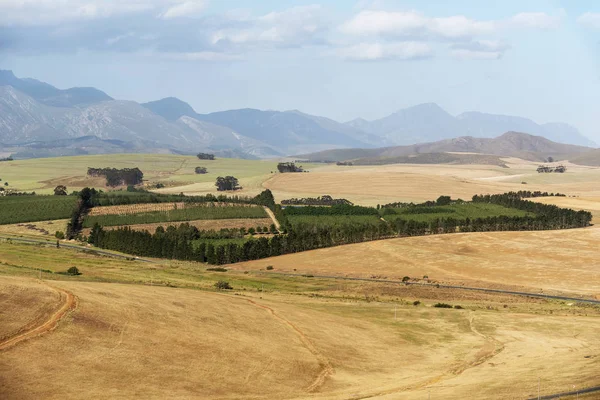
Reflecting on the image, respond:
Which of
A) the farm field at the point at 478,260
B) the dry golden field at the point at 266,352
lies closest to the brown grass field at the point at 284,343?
the dry golden field at the point at 266,352

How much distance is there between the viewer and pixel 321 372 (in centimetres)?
6562

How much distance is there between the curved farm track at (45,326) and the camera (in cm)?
5647

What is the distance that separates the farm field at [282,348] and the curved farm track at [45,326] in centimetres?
65

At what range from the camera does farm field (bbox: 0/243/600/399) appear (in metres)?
55.3

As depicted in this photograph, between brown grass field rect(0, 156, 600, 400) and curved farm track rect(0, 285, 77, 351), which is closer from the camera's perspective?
brown grass field rect(0, 156, 600, 400)

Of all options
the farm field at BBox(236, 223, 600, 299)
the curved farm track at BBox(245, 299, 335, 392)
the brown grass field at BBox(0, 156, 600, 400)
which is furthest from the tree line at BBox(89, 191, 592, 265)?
the curved farm track at BBox(245, 299, 335, 392)

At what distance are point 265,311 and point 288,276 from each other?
6401cm

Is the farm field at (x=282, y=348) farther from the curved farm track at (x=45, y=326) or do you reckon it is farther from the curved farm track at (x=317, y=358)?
the curved farm track at (x=45, y=326)

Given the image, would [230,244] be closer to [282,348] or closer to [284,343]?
[284,343]

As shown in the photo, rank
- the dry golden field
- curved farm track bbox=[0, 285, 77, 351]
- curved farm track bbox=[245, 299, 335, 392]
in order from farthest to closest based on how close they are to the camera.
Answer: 1. curved farm track bbox=[245, 299, 335, 392]
2. curved farm track bbox=[0, 285, 77, 351]
3. the dry golden field

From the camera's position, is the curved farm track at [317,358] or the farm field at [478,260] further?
the farm field at [478,260]

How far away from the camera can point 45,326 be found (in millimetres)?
60156

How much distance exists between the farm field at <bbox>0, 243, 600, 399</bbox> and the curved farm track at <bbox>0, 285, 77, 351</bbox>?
0.65m

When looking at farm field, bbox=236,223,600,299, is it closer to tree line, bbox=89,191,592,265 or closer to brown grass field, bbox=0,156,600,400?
tree line, bbox=89,191,592,265
